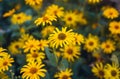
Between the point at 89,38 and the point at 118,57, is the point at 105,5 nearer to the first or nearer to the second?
the point at 89,38

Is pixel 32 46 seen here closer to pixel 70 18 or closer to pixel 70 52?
pixel 70 52

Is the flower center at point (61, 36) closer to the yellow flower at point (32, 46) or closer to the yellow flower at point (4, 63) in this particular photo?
the yellow flower at point (32, 46)

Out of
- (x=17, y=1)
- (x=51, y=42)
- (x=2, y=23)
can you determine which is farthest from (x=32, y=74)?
(x=17, y=1)

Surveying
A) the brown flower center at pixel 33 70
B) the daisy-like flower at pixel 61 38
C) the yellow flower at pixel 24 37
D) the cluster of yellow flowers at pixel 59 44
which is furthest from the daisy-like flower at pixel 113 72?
the yellow flower at pixel 24 37

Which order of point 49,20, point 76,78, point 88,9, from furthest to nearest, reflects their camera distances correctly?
1. point 88,9
2. point 76,78
3. point 49,20

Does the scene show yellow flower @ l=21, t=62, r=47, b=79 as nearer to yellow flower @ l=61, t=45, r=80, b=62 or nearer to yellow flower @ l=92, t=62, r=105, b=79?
yellow flower @ l=61, t=45, r=80, b=62

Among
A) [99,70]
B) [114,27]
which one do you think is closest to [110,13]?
[114,27]

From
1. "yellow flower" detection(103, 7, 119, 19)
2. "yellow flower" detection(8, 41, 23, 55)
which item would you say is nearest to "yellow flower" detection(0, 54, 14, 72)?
"yellow flower" detection(8, 41, 23, 55)
